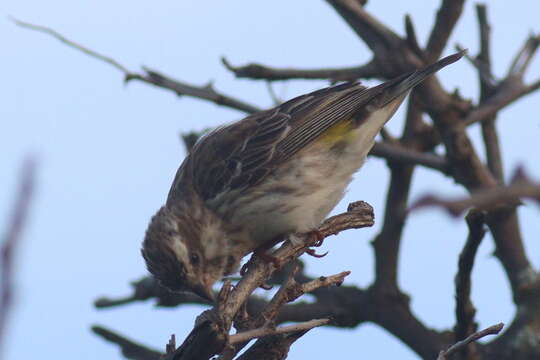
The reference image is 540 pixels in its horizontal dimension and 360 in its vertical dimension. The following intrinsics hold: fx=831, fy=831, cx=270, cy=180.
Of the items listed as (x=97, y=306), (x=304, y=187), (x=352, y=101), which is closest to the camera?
(x=304, y=187)

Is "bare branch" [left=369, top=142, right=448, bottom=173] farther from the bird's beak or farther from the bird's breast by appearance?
the bird's beak

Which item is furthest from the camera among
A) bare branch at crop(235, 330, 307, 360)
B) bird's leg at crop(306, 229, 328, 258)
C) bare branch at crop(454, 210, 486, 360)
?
bird's leg at crop(306, 229, 328, 258)

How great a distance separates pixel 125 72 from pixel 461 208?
5.82 metres

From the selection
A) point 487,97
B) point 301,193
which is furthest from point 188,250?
point 487,97

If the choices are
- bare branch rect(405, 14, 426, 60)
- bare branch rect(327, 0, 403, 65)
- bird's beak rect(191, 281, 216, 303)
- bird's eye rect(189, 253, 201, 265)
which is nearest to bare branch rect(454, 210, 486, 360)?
bird's beak rect(191, 281, 216, 303)

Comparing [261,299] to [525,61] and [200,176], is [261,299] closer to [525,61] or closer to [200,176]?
[200,176]

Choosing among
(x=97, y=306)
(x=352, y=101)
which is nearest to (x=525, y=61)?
(x=352, y=101)

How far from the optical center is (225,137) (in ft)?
23.1

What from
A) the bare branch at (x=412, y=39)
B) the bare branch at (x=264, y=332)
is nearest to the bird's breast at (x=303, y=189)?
the bare branch at (x=412, y=39)

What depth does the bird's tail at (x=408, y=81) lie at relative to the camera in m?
6.14

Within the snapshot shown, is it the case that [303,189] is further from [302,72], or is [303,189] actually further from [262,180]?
[302,72]

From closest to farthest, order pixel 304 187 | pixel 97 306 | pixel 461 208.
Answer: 1. pixel 461 208
2. pixel 304 187
3. pixel 97 306

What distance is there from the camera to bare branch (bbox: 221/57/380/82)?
675cm

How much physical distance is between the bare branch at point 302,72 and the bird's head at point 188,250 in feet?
4.01
